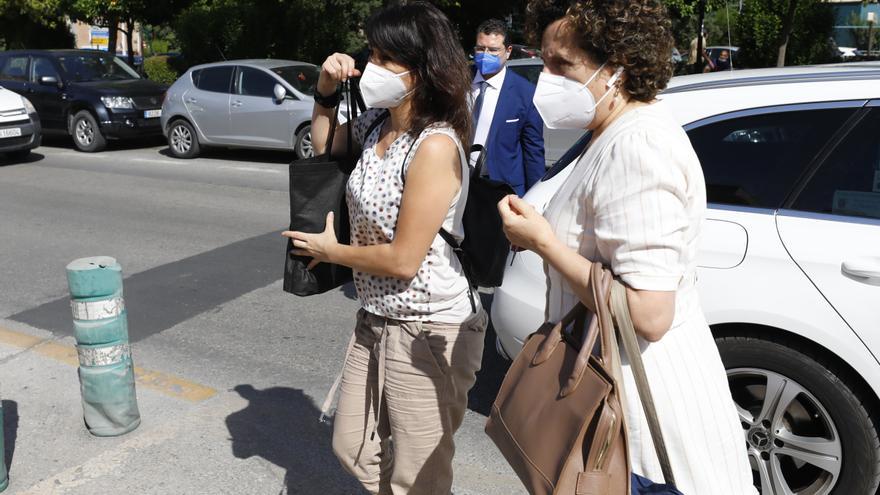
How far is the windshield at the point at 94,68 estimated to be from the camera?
49.9ft

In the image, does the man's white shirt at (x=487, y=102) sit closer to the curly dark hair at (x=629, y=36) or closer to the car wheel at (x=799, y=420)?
the car wheel at (x=799, y=420)

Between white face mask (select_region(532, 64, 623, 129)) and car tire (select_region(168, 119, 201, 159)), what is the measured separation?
1210cm

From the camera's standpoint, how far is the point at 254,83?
1292 centimetres

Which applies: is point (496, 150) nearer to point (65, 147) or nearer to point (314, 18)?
point (65, 147)

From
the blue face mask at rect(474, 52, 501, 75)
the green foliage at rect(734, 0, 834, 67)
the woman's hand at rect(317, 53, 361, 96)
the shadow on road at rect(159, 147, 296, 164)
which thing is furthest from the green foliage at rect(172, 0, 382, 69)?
the woman's hand at rect(317, 53, 361, 96)

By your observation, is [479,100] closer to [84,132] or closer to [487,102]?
[487,102]

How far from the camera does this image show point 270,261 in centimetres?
725

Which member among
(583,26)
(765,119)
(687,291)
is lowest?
(687,291)

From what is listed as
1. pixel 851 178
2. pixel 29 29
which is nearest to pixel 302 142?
pixel 851 178

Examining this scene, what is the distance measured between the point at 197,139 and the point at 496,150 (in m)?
9.33

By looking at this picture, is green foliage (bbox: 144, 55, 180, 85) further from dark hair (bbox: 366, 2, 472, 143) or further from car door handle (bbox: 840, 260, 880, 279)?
car door handle (bbox: 840, 260, 880, 279)

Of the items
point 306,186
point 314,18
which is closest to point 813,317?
point 306,186

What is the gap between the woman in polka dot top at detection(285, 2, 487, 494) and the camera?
2.47m

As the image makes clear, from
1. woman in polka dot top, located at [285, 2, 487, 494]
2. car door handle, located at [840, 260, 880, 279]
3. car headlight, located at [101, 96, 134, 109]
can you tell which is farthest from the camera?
car headlight, located at [101, 96, 134, 109]
